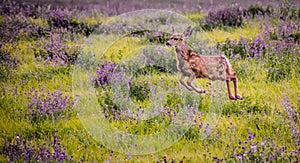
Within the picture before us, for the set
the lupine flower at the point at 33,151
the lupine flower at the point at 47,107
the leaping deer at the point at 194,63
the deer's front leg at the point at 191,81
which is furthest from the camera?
the lupine flower at the point at 47,107

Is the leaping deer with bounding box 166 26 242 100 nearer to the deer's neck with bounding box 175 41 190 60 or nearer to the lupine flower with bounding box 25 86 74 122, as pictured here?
the deer's neck with bounding box 175 41 190 60

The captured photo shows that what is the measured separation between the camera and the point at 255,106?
565 centimetres

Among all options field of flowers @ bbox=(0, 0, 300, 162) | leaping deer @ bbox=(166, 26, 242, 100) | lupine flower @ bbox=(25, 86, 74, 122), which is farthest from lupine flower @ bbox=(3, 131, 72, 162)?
leaping deer @ bbox=(166, 26, 242, 100)

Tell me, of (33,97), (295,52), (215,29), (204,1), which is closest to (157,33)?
(215,29)

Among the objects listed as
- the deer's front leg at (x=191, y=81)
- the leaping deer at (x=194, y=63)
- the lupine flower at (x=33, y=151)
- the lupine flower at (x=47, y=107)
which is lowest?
the lupine flower at (x=33, y=151)

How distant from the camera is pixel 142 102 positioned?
6043mm

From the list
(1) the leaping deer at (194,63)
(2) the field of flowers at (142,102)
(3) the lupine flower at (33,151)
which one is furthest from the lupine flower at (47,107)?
(1) the leaping deer at (194,63)

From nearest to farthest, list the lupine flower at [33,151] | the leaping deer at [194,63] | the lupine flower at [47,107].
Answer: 1. the lupine flower at [33,151]
2. the leaping deer at [194,63]
3. the lupine flower at [47,107]

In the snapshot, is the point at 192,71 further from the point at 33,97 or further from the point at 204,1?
the point at 204,1

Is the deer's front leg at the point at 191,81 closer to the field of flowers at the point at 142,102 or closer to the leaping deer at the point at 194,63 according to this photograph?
the leaping deer at the point at 194,63

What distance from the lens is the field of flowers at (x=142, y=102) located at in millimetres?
4762

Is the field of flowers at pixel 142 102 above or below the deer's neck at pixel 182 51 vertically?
below

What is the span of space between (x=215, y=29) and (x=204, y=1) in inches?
209

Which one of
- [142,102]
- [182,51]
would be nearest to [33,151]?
Result: [142,102]
